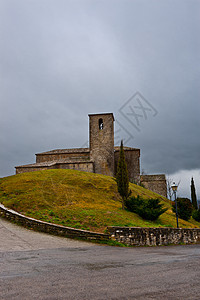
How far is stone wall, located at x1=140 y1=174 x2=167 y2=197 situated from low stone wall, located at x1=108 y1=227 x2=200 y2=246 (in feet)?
93.3

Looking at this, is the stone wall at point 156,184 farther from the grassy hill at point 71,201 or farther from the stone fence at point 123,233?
the stone fence at point 123,233

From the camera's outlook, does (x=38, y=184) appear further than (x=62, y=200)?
Yes

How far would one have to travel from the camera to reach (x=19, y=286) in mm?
4141

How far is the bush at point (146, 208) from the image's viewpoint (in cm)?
1912

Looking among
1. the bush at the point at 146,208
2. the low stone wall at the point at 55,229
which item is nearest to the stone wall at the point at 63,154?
the bush at the point at 146,208

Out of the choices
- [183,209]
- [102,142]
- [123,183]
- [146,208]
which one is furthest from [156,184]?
[146,208]

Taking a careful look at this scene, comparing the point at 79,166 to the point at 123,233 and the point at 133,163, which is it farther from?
the point at 123,233

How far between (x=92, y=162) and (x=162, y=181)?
1307cm

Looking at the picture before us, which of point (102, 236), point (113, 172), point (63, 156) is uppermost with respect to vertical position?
point (63, 156)

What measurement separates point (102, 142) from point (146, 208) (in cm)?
2300

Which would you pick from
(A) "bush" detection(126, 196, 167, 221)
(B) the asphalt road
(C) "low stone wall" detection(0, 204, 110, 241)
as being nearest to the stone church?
(A) "bush" detection(126, 196, 167, 221)

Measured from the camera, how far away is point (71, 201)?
2105 centimetres

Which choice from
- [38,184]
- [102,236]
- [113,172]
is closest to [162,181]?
[113,172]

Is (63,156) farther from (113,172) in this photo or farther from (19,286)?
(19,286)
